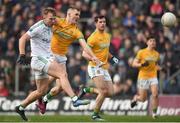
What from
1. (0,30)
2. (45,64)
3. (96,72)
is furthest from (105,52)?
(0,30)

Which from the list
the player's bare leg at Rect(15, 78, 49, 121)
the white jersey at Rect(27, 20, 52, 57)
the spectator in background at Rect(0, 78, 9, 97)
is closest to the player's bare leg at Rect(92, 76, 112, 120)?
the player's bare leg at Rect(15, 78, 49, 121)

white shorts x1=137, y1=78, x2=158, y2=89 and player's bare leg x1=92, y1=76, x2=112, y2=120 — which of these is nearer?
player's bare leg x1=92, y1=76, x2=112, y2=120

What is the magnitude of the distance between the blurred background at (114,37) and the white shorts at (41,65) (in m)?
9.14

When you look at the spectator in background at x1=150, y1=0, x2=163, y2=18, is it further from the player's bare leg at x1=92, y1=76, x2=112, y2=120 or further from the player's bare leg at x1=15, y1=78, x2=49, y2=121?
the player's bare leg at x1=15, y1=78, x2=49, y2=121

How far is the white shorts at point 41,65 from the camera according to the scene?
20734 mm

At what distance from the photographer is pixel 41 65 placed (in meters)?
20.8

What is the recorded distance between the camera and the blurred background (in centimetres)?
→ 3036

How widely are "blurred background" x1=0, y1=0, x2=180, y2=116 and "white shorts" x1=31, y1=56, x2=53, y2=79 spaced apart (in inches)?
360

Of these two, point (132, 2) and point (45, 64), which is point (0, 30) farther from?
point (45, 64)

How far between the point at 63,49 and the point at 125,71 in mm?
8618

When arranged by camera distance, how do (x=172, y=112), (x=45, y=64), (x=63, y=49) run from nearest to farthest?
(x=45, y=64)
(x=63, y=49)
(x=172, y=112)

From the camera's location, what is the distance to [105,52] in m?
22.8

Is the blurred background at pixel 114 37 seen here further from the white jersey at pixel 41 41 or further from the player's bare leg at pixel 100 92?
the white jersey at pixel 41 41

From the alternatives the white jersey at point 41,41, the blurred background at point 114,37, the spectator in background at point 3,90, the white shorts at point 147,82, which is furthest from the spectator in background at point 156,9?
the white jersey at point 41,41
